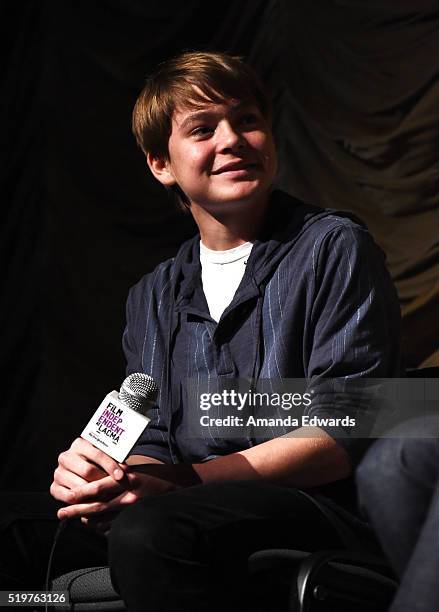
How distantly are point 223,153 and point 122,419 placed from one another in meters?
0.81

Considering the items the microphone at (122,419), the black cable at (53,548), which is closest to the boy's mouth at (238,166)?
the microphone at (122,419)

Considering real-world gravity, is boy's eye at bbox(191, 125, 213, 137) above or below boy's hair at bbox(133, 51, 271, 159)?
below

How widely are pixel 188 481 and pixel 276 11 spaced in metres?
2.65

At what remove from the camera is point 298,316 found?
208cm

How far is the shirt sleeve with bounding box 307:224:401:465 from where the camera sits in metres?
1.94

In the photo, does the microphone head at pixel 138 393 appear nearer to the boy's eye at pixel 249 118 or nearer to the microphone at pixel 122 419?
the microphone at pixel 122 419

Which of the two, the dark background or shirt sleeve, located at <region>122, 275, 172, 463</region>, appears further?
the dark background

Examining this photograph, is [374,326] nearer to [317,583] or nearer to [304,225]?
[304,225]

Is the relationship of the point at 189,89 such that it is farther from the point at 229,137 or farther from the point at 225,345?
the point at 225,345

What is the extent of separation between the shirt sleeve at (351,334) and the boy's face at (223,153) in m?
0.27

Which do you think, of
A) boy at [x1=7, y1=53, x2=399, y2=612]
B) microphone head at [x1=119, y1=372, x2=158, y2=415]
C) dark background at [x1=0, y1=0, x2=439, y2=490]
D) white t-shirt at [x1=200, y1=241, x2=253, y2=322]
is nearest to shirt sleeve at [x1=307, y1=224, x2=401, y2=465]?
boy at [x1=7, y1=53, x2=399, y2=612]

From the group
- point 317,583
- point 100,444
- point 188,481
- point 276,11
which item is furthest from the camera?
point 276,11

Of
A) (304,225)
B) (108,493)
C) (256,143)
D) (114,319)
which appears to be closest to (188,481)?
(108,493)

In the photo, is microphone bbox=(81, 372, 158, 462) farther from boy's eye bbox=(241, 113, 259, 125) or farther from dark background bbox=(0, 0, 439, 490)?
dark background bbox=(0, 0, 439, 490)
